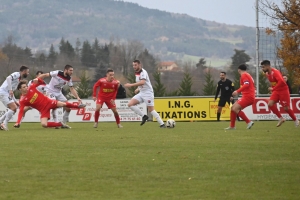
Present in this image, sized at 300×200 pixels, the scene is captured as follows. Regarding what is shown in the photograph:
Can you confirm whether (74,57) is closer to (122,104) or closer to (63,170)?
(122,104)

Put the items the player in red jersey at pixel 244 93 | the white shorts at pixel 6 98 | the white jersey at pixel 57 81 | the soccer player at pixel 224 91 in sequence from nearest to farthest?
the player in red jersey at pixel 244 93 < the white shorts at pixel 6 98 < the white jersey at pixel 57 81 < the soccer player at pixel 224 91

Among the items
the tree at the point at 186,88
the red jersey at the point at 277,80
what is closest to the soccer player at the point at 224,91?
the red jersey at the point at 277,80

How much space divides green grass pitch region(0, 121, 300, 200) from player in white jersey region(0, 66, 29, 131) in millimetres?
8105

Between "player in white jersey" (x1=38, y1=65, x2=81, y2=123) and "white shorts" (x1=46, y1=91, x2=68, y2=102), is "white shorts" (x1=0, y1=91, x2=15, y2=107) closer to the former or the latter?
"white shorts" (x1=46, y1=91, x2=68, y2=102)

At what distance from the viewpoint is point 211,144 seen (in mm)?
14688

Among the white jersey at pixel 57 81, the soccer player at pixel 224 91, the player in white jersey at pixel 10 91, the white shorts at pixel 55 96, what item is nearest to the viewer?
the player in white jersey at pixel 10 91

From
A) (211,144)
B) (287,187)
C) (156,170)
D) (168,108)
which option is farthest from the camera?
(168,108)

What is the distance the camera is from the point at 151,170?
32.6ft

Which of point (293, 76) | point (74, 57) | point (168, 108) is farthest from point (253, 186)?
point (74, 57)

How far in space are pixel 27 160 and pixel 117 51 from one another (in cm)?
13146

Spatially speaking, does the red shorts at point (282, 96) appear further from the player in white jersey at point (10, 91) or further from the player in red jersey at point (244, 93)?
the player in white jersey at point (10, 91)

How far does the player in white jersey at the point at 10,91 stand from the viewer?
22922 mm

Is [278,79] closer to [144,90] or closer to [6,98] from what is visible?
[144,90]

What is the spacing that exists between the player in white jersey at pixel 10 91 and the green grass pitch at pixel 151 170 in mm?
8105
